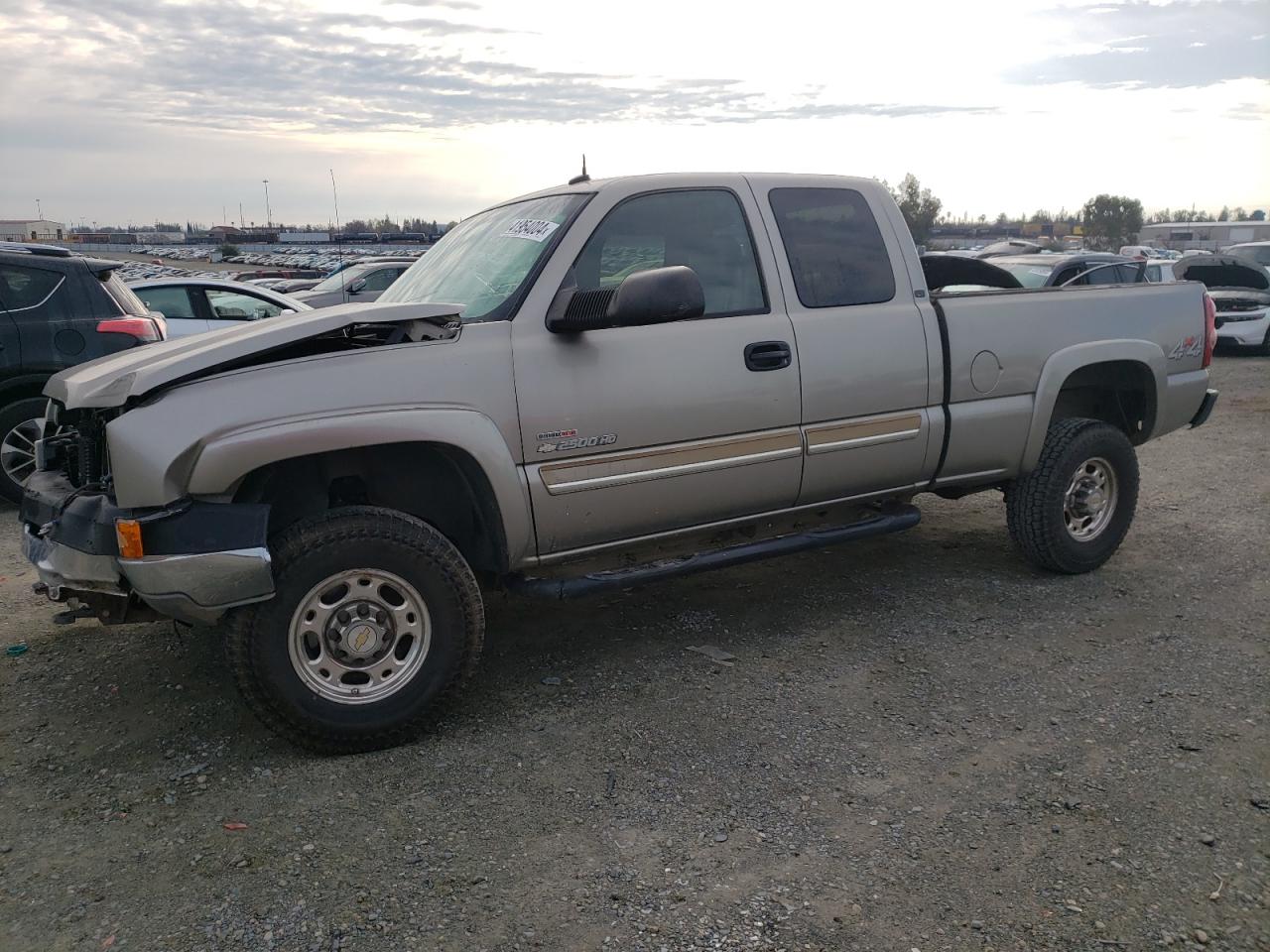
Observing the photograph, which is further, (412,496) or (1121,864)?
(412,496)

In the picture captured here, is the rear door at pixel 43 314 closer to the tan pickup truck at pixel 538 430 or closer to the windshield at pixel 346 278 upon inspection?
the tan pickup truck at pixel 538 430

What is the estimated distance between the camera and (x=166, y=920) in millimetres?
2725

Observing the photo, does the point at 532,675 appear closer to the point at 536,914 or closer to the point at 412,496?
the point at 412,496

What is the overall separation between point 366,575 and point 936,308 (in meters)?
2.87

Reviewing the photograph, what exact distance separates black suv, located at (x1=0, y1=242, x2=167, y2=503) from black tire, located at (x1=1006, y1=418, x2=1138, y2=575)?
231 inches

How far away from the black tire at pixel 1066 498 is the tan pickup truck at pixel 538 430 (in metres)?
0.02

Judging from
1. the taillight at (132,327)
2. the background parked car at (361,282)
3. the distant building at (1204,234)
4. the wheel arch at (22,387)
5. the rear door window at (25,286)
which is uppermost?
the distant building at (1204,234)

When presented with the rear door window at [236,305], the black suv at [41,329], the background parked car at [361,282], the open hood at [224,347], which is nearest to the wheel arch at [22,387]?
the black suv at [41,329]

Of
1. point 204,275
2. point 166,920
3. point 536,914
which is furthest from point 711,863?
point 204,275

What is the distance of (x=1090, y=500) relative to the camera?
544 cm

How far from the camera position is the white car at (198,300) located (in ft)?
34.9

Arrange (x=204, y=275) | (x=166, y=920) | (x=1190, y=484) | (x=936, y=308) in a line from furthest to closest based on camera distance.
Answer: (x=204, y=275), (x=1190, y=484), (x=936, y=308), (x=166, y=920)

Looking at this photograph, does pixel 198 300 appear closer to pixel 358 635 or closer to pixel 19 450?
pixel 19 450

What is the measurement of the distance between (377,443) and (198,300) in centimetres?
839
